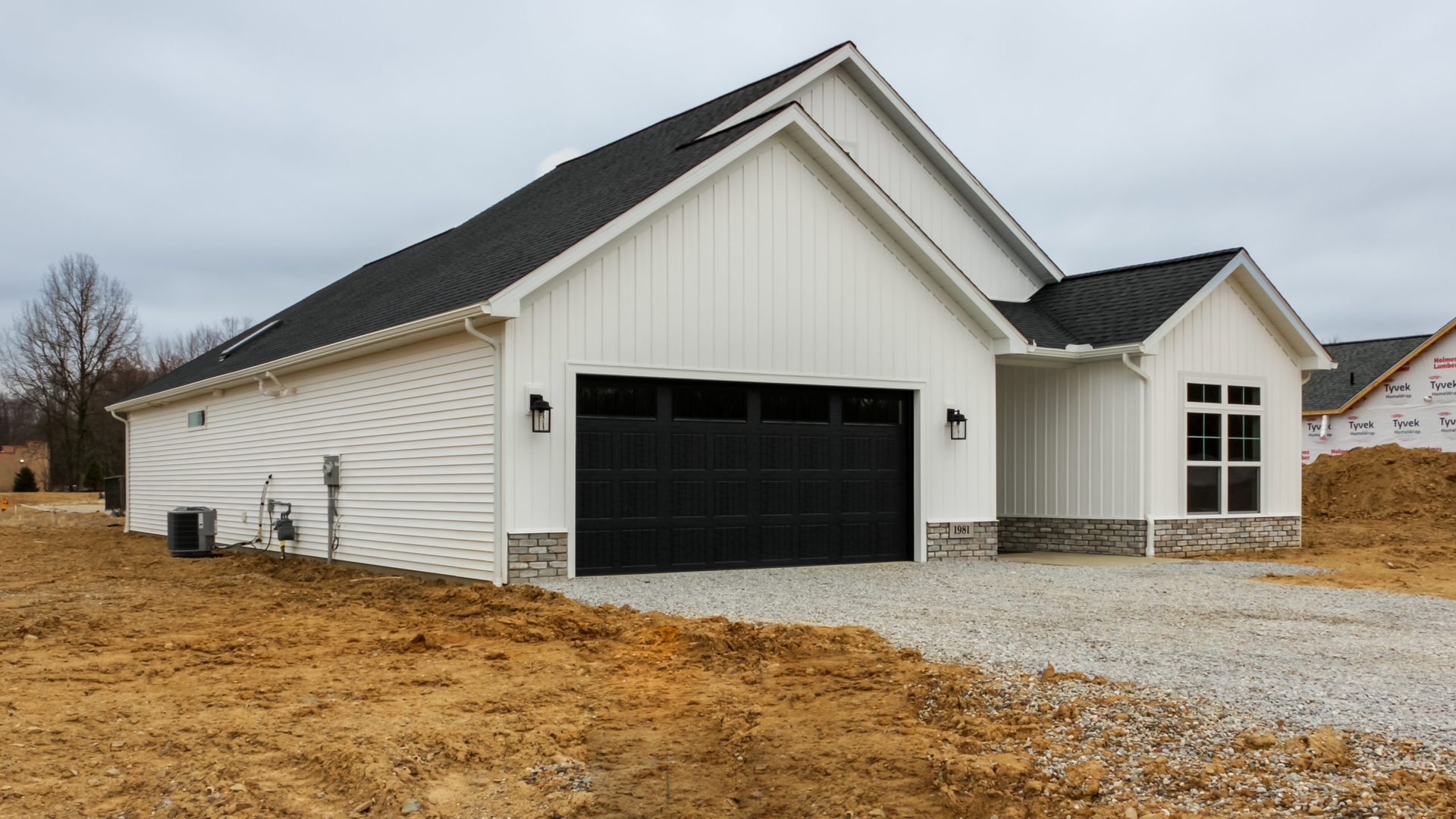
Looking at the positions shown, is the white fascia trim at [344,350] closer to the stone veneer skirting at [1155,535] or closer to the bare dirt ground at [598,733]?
the bare dirt ground at [598,733]

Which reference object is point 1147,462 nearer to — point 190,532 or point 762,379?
point 762,379

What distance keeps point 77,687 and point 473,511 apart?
4.76m

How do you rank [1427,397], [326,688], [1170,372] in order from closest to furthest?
[326,688]
[1170,372]
[1427,397]

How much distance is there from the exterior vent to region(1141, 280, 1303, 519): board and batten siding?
1374 cm

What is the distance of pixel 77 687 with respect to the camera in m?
6.98

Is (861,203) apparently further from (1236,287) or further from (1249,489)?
(1249,489)

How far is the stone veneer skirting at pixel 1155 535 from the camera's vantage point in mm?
15609

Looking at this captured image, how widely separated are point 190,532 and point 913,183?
1221 cm

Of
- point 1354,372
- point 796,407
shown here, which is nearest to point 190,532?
point 796,407

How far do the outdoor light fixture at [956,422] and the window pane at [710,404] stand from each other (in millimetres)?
3003

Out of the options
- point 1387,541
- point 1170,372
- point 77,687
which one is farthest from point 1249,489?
point 77,687

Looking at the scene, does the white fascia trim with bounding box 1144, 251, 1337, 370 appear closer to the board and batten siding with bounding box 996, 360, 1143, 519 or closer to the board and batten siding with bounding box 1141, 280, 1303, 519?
the board and batten siding with bounding box 1141, 280, 1303, 519

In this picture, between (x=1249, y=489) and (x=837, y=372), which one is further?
(x=1249, y=489)

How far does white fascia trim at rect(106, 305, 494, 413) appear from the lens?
11.2 metres
